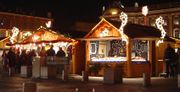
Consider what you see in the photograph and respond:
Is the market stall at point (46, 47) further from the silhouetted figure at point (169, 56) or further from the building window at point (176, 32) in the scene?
the building window at point (176, 32)

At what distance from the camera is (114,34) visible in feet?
87.9

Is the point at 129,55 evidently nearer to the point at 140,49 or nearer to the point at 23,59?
the point at 140,49

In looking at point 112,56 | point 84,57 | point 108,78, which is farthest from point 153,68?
point 108,78

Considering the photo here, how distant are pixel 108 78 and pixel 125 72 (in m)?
5.68

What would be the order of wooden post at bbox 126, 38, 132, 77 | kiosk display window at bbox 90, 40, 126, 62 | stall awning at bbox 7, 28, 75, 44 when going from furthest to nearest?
1. stall awning at bbox 7, 28, 75, 44
2. kiosk display window at bbox 90, 40, 126, 62
3. wooden post at bbox 126, 38, 132, 77

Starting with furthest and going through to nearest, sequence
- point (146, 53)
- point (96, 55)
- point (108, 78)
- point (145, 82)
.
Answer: point (96, 55) → point (146, 53) → point (108, 78) → point (145, 82)

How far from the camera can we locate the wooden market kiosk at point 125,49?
26.2 meters

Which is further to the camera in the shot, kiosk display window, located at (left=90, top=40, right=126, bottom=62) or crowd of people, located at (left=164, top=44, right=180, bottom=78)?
kiosk display window, located at (left=90, top=40, right=126, bottom=62)

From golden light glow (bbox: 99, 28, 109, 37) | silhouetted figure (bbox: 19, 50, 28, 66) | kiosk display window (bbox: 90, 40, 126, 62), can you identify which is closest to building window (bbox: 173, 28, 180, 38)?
kiosk display window (bbox: 90, 40, 126, 62)

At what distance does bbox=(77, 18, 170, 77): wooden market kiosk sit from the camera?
85.9 ft

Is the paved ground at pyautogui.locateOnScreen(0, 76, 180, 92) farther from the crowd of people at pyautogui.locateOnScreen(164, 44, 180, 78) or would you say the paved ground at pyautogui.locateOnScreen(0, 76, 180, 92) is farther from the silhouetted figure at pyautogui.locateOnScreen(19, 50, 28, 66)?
→ the silhouetted figure at pyautogui.locateOnScreen(19, 50, 28, 66)

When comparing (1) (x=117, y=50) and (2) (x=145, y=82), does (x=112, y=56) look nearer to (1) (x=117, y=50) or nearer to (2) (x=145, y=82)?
(1) (x=117, y=50)

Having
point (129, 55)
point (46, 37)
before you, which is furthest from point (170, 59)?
Result: point (46, 37)

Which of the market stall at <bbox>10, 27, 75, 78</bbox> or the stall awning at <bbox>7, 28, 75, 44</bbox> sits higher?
the stall awning at <bbox>7, 28, 75, 44</bbox>
